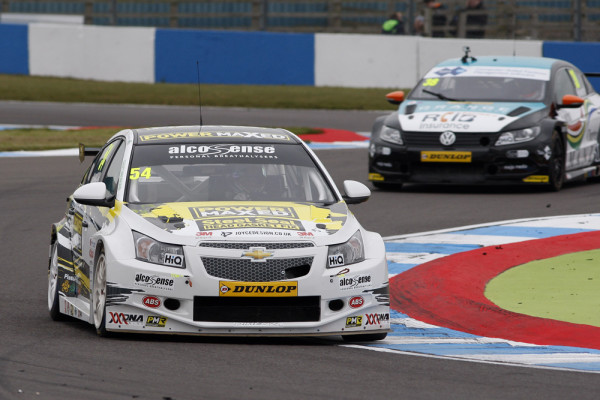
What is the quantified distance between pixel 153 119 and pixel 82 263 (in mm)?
17335

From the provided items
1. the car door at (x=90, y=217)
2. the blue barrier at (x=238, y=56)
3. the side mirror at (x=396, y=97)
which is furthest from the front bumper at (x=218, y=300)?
the blue barrier at (x=238, y=56)

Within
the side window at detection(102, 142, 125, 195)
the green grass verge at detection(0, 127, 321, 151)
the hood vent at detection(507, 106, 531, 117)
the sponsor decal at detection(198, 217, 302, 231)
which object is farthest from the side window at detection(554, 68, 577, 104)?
the sponsor decal at detection(198, 217, 302, 231)

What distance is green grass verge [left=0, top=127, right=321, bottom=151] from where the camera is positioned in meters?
21.1

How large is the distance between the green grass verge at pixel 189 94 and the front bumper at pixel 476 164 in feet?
44.1

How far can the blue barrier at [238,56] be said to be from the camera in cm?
3219

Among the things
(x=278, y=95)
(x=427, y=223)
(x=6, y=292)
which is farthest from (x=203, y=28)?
(x=6, y=292)

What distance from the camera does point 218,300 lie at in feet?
25.2

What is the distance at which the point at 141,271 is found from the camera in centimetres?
769

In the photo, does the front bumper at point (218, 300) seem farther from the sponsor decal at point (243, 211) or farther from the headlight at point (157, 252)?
the sponsor decal at point (243, 211)

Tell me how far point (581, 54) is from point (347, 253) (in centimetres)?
2175

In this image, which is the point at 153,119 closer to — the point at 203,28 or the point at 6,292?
the point at 203,28

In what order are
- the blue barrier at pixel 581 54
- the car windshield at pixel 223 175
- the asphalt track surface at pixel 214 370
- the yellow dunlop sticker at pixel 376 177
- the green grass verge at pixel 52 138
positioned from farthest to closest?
1. the blue barrier at pixel 581 54
2. the green grass verge at pixel 52 138
3. the yellow dunlop sticker at pixel 376 177
4. the car windshield at pixel 223 175
5. the asphalt track surface at pixel 214 370

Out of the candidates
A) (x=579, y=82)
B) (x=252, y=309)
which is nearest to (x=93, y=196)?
(x=252, y=309)

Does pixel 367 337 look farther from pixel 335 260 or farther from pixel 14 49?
pixel 14 49
